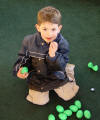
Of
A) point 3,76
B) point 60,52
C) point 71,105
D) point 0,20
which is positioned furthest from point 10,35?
point 71,105

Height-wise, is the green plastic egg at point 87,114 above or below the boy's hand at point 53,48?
below

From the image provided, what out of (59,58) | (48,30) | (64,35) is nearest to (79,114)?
(59,58)

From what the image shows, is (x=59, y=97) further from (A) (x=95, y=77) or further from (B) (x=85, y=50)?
(B) (x=85, y=50)

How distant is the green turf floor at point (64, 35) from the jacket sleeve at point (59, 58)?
0.26 m

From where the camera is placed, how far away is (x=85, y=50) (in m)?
1.68

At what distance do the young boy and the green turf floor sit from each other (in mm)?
65

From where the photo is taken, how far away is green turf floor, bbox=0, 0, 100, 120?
1.29 m

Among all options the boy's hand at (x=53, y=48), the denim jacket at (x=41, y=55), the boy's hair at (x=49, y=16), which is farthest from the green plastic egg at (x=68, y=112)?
the boy's hair at (x=49, y=16)

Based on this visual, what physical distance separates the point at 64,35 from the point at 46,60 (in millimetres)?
680

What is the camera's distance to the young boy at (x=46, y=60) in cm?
110

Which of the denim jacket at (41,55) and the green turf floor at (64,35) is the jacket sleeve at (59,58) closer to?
the denim jacket at (41,55)

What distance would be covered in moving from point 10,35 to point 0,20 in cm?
25

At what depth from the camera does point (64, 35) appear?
71.1 inches

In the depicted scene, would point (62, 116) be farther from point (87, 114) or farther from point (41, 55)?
point (41, 55)
